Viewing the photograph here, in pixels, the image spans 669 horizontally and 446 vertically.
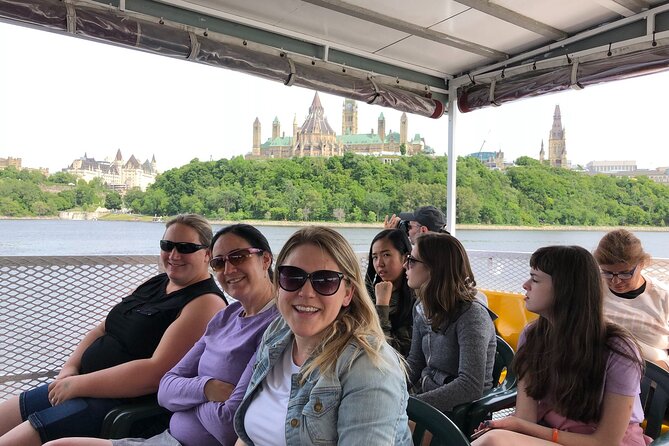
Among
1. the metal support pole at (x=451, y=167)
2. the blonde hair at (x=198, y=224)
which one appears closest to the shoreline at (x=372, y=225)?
the metal support pole at (x=451, y=167)

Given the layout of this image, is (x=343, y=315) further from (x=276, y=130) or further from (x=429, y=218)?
(x=276, y=130)

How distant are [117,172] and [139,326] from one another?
189 inches

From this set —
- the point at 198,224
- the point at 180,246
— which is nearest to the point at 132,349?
the point at 180,246

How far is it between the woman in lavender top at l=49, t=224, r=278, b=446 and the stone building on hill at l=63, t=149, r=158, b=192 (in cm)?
434

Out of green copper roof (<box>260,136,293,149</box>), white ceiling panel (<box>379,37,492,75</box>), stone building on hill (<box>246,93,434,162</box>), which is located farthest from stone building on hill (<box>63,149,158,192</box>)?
green copper roof (<box>260,136,293,149</box>)

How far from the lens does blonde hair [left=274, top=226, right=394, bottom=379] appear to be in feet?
3.51

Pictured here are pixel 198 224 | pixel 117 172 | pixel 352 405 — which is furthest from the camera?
pixel 117 172

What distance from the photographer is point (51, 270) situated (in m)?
3.00

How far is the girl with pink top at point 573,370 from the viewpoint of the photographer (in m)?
1.37

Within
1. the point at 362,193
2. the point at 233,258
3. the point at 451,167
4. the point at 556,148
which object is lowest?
the point at 233,258

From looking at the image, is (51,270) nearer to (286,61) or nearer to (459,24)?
(286,61)

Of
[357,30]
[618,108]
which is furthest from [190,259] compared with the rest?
[618,108]

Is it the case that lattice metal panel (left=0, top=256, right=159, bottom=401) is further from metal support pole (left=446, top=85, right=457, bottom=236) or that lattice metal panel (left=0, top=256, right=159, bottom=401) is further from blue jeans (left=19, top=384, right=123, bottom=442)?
metal support pole (left=446, top=85, right=457, bottom=236)

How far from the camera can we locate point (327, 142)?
10883 mm
